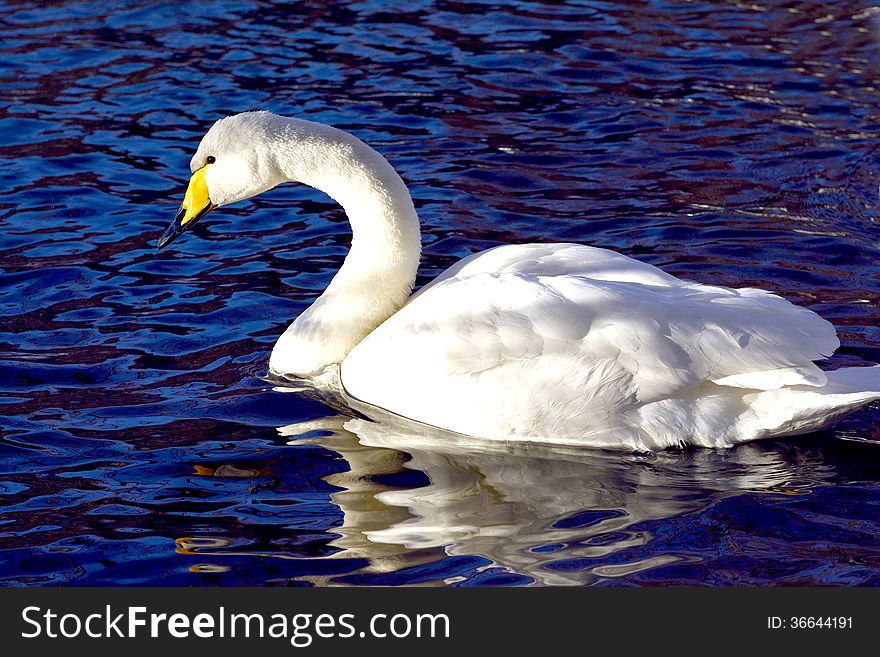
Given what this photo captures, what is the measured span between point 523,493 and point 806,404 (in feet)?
4.06

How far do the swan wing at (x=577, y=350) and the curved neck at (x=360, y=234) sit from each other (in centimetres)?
55

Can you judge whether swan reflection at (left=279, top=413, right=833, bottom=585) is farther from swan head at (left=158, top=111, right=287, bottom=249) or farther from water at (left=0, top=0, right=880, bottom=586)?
swan head at (left=158, top=111, right=287, bottom=249)

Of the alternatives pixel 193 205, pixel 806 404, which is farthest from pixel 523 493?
pixel 193 205

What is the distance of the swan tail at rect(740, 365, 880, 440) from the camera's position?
5.96 m

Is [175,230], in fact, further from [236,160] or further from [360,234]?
[360,234]

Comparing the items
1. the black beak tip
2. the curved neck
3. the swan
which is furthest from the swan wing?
the black beak tip

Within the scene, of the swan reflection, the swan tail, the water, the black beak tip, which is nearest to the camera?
the swan reflection

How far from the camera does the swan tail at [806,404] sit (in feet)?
19.6

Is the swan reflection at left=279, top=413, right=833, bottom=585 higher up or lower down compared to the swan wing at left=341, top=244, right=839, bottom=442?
lower down

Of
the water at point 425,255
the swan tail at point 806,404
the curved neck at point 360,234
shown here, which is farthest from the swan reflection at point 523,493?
the curved neck at point 360,234

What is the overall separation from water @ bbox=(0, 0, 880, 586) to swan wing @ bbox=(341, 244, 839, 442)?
0.66 ft

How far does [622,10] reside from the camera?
13.4m

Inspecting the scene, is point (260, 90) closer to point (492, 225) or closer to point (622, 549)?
point (492, 225)

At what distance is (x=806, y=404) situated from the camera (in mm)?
5984
